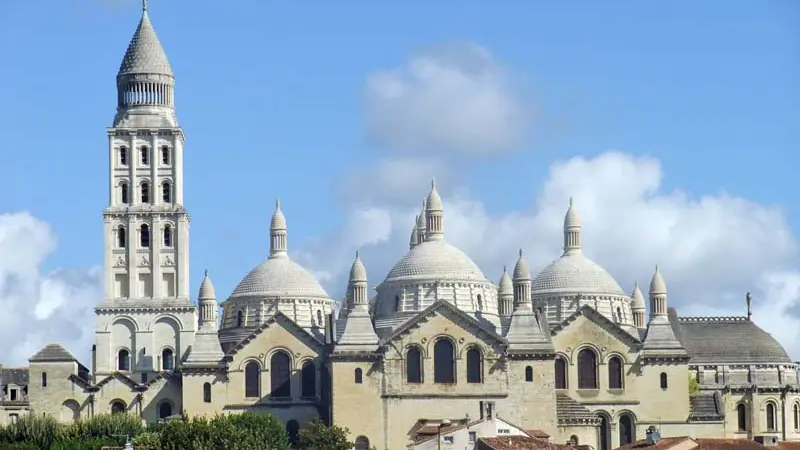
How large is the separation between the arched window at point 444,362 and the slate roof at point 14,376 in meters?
36.4

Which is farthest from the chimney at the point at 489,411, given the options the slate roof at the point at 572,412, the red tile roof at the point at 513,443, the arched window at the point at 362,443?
the arched window at the point at 362,443

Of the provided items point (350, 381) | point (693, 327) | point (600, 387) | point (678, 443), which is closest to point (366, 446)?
point (350, 381)

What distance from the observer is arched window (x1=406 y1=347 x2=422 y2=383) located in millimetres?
128250

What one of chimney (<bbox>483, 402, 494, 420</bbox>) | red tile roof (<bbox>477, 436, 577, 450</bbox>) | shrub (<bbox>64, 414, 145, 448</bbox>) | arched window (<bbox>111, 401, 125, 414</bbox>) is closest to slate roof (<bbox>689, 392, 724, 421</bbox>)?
chimney (<bbox>483, 402, 494, 420</bbox>)

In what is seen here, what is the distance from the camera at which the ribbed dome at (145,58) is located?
14100 centimetres

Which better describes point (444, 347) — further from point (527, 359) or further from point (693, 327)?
point (693, 327)

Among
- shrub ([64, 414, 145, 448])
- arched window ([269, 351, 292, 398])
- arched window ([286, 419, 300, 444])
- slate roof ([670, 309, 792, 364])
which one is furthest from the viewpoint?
slate roof ([670, 309, 792, 364])

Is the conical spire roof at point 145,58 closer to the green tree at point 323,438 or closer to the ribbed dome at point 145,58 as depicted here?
the ribbed dome at point 145,58

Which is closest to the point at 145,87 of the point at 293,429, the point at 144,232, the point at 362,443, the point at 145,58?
the point at 145,58

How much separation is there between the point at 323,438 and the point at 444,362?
8.03 m

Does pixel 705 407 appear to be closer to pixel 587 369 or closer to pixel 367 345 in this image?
pixel 587 369

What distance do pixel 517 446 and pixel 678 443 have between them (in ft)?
27.8

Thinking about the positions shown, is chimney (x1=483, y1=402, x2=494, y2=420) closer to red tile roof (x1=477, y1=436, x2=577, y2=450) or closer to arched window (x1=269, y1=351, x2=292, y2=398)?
red tile roof (x1=477, y1=436, x2=577, y2=450)

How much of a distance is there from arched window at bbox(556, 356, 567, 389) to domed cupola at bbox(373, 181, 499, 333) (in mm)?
5758
